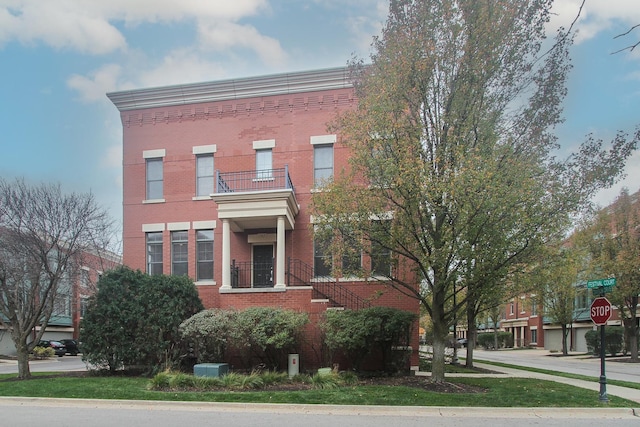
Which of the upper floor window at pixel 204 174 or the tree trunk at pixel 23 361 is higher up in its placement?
the upper floor window at pixel 204 174

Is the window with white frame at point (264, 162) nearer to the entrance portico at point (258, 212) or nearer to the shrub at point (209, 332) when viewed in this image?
the entrance portico at point (258, 212)

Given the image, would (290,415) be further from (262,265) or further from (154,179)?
(154,179)

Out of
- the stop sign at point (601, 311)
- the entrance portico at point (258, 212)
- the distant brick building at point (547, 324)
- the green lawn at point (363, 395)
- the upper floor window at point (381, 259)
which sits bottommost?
the distant brick building at point (547, 324)

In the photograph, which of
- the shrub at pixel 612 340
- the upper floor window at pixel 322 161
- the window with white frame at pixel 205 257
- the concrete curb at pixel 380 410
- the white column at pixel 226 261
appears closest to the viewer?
the concrete curb at pixel 380 410

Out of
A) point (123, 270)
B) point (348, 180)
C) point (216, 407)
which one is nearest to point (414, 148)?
point (348, 180)

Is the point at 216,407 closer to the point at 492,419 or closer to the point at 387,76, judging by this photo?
the point at 492,419

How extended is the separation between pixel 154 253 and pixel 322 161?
824 cm

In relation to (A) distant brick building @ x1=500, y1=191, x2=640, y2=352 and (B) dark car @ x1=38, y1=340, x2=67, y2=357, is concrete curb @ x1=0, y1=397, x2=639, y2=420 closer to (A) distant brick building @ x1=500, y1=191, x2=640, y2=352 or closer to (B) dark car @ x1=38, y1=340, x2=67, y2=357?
(A) distant brick building @ x1=500, y1=191, x2=640, y2=352

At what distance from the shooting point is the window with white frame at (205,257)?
20.0 meters

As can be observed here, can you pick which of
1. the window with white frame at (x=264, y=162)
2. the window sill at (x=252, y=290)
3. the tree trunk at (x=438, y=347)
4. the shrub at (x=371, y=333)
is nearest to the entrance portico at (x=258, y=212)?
the window sill at (x=252, y=290)

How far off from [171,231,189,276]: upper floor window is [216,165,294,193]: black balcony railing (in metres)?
2.90

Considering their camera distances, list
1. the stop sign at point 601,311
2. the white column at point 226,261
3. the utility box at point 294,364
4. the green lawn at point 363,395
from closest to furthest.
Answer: the green lawn at point 363,395 < the stop sign at point 601,311 < the utility box at point 294,364 < the white column at point 226,261

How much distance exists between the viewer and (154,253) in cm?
2058

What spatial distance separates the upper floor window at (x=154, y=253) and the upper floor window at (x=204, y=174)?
2621 millimetres
